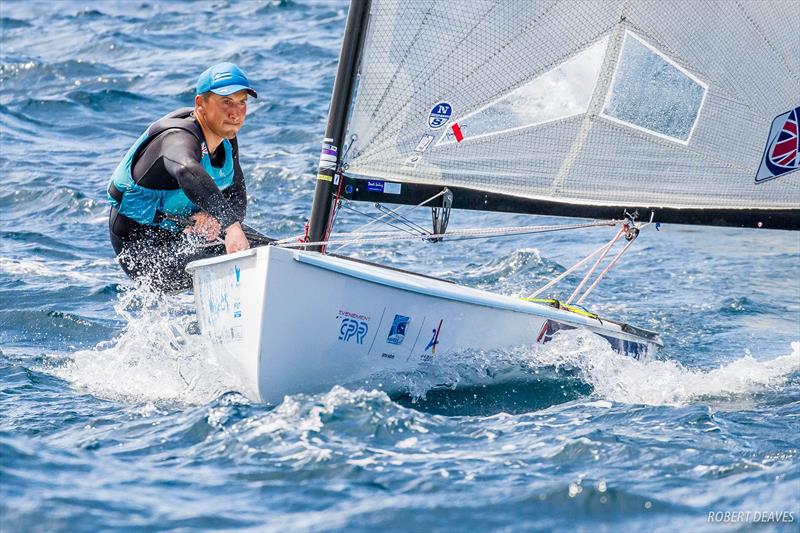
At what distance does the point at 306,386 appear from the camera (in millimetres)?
4473

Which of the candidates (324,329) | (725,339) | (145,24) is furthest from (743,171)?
(145,24)

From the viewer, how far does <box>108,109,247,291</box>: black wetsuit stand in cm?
450

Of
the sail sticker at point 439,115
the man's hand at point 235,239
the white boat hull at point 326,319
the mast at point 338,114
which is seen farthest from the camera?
the sail sticker at point 439,115

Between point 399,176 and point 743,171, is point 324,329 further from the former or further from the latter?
point 743,171

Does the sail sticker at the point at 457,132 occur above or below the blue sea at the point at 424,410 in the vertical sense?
above

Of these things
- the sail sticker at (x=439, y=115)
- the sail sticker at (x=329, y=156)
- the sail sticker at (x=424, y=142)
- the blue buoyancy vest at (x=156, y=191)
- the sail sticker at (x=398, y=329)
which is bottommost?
the sail sticker at (x=398, y=329)

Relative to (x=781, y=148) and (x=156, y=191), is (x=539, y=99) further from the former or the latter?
(x=156, y=191)

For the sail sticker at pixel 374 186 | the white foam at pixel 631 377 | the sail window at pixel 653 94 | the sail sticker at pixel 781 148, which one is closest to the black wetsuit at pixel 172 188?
the sail sticker at pixel 374 186

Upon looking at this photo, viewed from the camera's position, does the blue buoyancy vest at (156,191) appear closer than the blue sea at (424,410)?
No

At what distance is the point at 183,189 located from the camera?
4516mm

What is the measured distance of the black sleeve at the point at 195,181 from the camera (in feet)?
14.7

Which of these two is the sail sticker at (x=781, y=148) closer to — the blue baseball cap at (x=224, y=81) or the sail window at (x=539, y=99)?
the sail window at (x=539, y=99)

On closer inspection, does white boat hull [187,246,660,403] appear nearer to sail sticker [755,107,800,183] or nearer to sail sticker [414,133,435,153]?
sail sticker [414,133,435,153]

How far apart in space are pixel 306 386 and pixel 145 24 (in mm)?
11680
